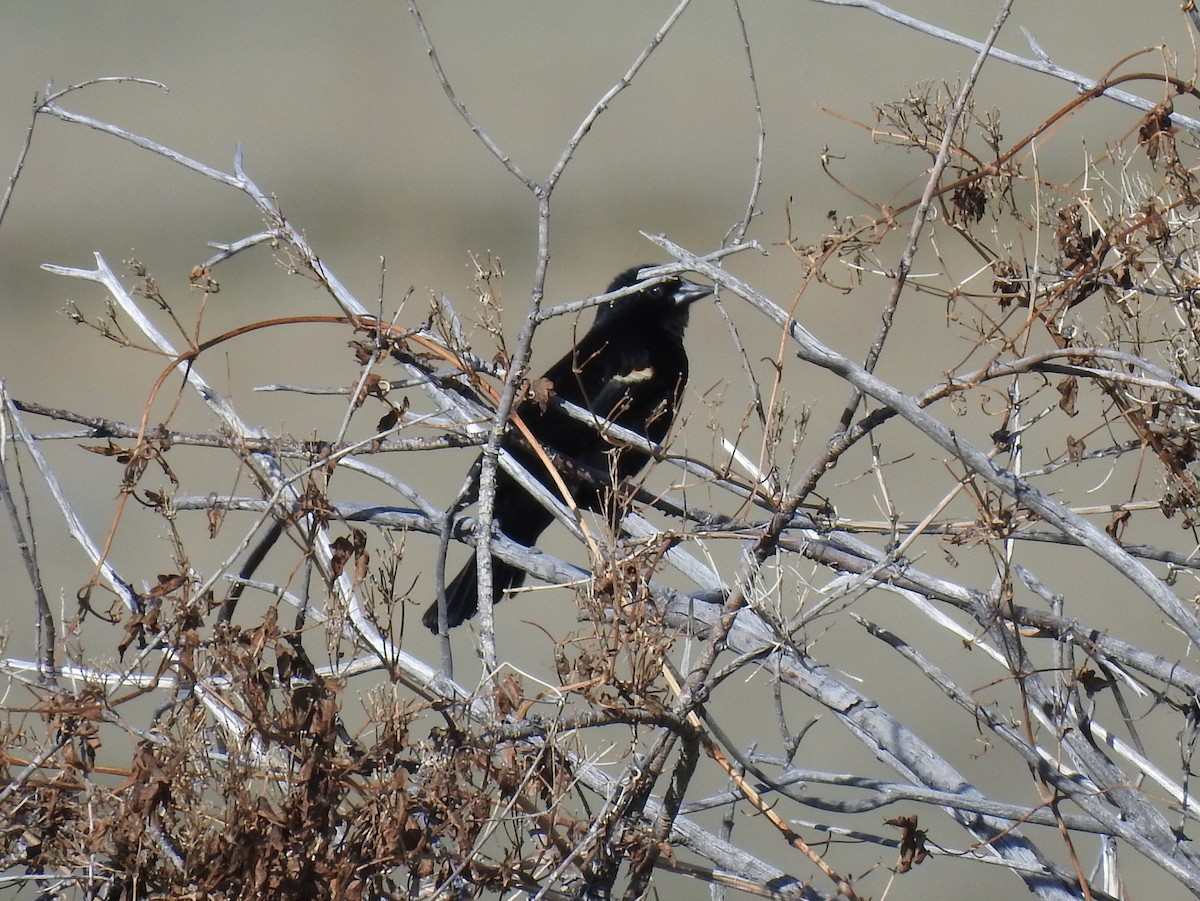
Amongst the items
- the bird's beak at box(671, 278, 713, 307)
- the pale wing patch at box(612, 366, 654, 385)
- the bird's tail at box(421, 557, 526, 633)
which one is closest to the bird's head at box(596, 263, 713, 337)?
the bird's beak at box(671, 278, 713, 307)

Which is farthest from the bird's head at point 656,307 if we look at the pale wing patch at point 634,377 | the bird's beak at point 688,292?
the pale wing patch at point 634,377

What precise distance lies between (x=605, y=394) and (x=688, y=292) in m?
0.59

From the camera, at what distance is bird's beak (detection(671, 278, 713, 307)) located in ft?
16.4

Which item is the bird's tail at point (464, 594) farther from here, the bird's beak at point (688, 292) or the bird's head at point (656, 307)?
the bird's beak at point (688, 292)

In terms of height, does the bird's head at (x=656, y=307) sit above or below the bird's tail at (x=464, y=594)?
above

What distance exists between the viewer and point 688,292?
5016 millimetres

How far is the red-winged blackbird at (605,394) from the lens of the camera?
4.21 m

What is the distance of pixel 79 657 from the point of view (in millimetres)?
1722

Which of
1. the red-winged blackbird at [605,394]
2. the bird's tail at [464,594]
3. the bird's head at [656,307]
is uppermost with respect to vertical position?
the bird's head at [656,307]

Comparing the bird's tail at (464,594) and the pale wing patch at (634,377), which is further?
the pale wing patch at (634,377)

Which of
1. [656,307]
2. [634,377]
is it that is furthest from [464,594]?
[656,307]

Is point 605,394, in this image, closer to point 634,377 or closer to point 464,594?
point 634,377

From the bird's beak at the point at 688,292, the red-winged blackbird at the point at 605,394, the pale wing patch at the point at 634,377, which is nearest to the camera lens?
the red-winged blackbird at the point at 605,394

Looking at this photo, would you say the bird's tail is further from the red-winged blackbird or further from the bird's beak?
the bird's beak
